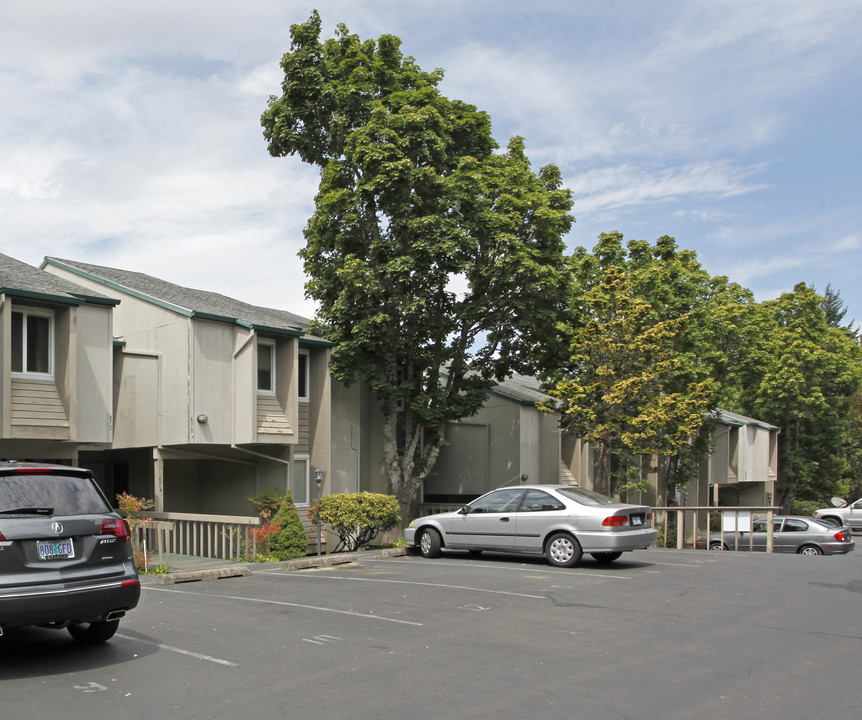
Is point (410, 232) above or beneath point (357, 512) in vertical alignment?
above

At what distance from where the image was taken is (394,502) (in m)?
20.0

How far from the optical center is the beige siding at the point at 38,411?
16141 millimetres

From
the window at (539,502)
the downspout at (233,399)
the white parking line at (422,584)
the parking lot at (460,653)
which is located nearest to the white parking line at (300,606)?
the parking lot at (460,653)

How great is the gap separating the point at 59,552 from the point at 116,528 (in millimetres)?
614

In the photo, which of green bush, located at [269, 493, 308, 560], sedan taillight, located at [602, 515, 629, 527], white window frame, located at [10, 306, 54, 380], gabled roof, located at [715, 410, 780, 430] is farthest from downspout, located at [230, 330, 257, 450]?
gabled roof, located at [715, 410, 780, 430]

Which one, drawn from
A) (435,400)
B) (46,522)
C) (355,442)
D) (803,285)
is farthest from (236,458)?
(803,285)

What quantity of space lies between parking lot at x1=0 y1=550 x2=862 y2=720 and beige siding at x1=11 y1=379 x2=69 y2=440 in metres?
5.18

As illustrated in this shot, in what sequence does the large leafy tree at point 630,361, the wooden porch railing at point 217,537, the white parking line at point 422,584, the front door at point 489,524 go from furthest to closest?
the large leafy tree at point 630,361, the wooden porch railing at point 217,537, the front door at point 489,524, the white parking line at point 422,584

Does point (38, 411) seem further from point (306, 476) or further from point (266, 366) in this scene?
point (306, 476)

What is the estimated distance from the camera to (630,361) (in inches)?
1035

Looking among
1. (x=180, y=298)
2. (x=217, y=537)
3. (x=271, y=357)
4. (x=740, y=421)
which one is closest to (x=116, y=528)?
(x=217, y=537)

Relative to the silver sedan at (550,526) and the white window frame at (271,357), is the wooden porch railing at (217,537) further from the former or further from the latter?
the silver sedan at (550,526)

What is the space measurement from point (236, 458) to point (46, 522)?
14808 millimetres

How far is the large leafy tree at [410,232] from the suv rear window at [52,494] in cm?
1300
